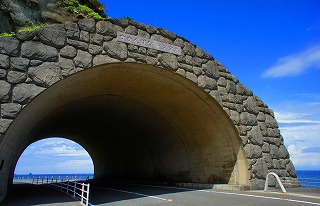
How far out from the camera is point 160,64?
10.5m

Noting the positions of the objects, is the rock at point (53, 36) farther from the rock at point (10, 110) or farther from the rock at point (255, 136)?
the rock at point (255, 136)

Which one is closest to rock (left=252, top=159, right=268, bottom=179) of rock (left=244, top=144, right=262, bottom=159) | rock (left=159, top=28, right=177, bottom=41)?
rock (left=244, top=144, right=262, bottom=159)

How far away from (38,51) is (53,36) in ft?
2.21

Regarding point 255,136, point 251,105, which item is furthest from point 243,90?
point 255,136

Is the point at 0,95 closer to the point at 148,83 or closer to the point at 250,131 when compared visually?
the point at 148,83

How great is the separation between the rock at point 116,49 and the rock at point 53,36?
4.31 feet

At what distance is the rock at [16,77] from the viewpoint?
7.88 m

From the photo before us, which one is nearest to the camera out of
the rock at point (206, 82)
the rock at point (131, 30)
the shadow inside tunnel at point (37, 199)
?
the shadow inside tunnel at point (37, 199)

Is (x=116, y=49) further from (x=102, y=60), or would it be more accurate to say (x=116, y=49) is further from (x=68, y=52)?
→ (x=68, y=52)

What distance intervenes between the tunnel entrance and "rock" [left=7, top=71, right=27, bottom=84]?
0.64 meters

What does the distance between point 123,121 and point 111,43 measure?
7.68 m

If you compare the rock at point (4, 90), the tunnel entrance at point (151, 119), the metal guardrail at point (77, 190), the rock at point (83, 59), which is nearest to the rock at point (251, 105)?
the tunnel entrance at point (151, 119)

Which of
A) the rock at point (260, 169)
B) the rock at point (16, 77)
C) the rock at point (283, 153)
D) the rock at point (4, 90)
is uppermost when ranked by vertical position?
the rock at point (16, 77)

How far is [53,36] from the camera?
28.7ft
